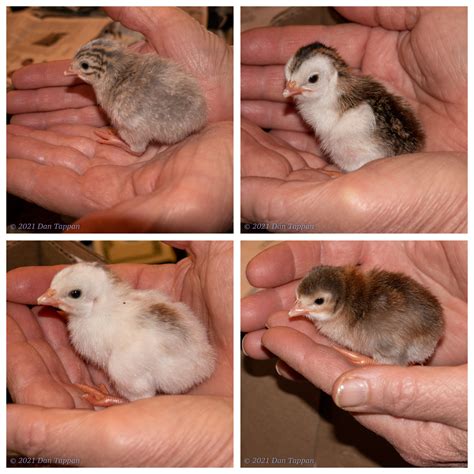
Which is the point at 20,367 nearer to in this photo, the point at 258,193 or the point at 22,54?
the point at 258,193

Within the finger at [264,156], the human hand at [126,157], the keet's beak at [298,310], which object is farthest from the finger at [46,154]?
the keet's beak at [298,310]

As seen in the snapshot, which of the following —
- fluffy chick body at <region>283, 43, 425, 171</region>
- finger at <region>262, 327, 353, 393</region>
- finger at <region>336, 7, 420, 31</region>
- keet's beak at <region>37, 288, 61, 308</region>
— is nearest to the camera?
finger at <region>262, 327, 353, 393</region>

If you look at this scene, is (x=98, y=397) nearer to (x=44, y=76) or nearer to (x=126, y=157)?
(x=126, y=157)

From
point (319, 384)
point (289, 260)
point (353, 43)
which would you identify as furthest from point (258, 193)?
point (353, 43)

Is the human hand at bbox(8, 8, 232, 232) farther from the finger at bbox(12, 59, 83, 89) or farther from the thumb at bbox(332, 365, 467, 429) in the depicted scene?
the thumb at bbox(332, 365, 467, 429)

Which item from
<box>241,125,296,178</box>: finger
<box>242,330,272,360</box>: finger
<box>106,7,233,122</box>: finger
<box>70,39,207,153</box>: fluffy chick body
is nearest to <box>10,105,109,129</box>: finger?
<box>70,39,207,153</box>: fluffy chick body

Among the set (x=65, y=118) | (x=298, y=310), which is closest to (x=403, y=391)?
(x=298, y=310)

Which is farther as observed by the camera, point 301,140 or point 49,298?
point 301,140

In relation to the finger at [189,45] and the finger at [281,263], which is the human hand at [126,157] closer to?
the finger at [189,45]
